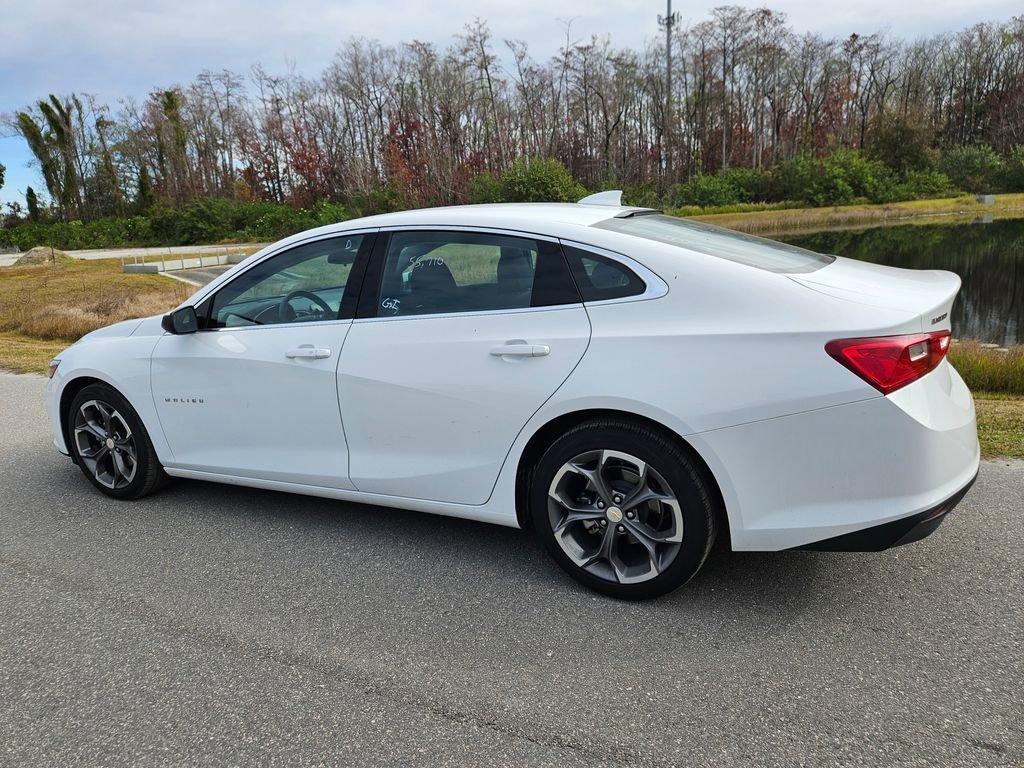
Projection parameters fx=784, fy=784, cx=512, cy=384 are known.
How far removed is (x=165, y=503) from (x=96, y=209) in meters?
66.0

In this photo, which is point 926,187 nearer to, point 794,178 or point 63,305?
point 794,178

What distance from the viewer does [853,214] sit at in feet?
140

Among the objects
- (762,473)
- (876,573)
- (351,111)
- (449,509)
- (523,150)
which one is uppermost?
(351,111)

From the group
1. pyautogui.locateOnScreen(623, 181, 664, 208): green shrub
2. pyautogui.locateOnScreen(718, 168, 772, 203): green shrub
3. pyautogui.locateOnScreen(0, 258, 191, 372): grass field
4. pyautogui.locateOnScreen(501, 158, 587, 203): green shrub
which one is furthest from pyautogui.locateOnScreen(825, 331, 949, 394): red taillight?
pyautogui.locateOnScreen(718, 168, 772, 203): green shrub

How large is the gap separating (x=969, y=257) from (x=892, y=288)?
2298 centimetres

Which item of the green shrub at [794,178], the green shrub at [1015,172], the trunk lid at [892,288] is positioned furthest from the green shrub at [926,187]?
the trunk lid at [892,288]

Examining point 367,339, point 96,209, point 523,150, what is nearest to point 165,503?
point 367,339

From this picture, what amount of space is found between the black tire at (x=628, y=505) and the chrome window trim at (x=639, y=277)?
0.48 m

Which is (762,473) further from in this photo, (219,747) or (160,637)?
(160,637)

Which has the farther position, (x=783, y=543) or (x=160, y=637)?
(x=160, y=637)

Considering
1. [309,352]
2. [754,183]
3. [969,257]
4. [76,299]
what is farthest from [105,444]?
[754,183]

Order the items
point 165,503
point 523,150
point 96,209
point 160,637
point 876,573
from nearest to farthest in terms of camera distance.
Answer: point 160,637 < point 876,573 < point 165,503 < point 523,150 < point 96,209

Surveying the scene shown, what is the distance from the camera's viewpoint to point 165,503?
461 cm

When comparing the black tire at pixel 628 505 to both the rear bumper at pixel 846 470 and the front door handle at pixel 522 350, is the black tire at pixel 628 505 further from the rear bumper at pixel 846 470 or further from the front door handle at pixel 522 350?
the front door handle at pixel 522 350
